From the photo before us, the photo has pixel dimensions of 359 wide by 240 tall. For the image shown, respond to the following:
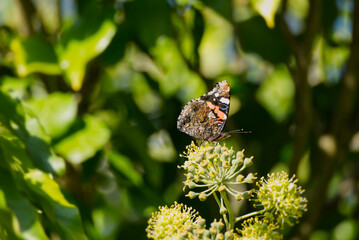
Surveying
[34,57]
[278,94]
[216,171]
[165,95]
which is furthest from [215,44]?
[216,171]

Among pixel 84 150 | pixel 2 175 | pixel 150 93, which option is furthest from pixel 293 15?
pixel 2 175

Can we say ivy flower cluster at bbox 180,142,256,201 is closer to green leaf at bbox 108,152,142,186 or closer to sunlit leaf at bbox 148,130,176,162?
green leaf at bbox 108,152,142,186

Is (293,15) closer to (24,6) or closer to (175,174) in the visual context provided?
(175,174)

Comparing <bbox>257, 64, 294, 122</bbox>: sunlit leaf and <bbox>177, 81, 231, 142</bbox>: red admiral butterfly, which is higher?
<bbox>257, 64, 294, 122</bbox>: sunlit leaf

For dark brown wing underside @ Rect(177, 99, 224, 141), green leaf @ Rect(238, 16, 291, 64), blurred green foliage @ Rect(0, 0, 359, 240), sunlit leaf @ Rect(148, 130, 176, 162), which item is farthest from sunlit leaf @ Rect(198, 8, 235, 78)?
dark brown wing underside @ Rect(177, 99, 224, 141)

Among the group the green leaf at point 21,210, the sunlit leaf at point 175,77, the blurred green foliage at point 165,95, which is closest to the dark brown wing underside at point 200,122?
the blurred green foliage at point 165,95

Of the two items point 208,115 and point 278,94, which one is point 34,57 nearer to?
point 208,115

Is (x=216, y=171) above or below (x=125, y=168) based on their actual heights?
Answer: below
